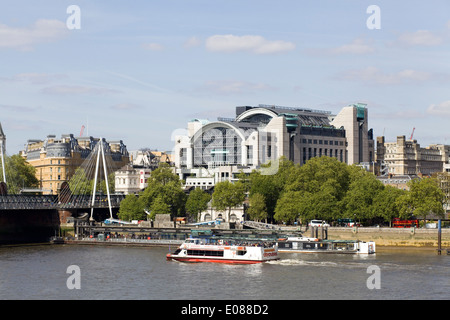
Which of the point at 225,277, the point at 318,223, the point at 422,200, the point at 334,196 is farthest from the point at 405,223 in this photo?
the point at 225,277

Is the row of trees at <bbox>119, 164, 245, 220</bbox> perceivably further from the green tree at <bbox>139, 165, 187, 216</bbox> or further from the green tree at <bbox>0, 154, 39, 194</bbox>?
the green tree at <bbox>0, 154, 39, 194</bbox>

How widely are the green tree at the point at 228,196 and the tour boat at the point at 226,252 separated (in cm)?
3921

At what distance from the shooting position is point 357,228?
11538 cm

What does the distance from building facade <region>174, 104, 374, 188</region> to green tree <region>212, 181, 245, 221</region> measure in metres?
30.8

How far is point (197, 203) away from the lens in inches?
5453

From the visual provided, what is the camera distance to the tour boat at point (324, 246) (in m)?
100

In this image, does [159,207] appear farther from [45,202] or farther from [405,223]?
[405,223]

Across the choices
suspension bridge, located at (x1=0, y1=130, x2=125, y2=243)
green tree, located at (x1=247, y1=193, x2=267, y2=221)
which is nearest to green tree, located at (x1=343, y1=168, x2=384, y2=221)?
green tree, located at (x1=247, y1=193, x2=267, y2=221)

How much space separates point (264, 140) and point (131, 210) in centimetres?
4703

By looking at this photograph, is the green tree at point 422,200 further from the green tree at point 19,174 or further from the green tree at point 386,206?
the green tree at point 19,174

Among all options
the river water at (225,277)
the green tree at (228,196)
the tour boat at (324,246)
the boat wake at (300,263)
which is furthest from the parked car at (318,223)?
the boat wake at (300,263)
